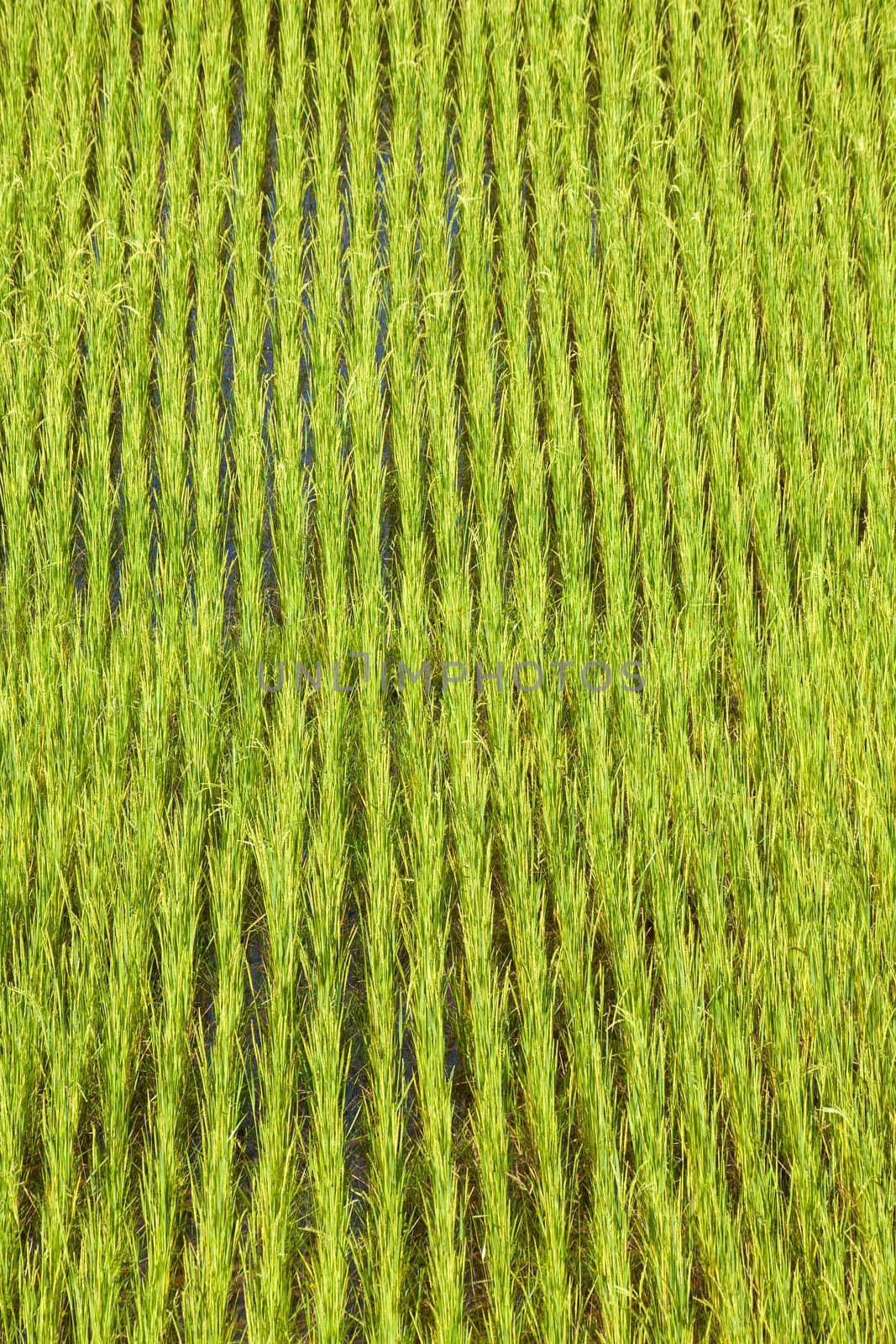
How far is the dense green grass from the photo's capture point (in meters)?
2.11

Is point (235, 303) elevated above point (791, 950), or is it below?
above

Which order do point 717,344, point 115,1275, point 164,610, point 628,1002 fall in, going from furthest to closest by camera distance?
point 717,344 → point 164,610 → point 628,1002 → point 115,1275

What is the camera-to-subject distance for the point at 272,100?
12.1ft

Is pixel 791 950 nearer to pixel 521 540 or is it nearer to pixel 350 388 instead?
pixel 521 540

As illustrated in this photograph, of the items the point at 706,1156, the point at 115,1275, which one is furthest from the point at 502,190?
the point at 115,1275

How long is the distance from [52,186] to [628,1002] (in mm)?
2777

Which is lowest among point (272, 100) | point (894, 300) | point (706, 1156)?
point (706, 1156)

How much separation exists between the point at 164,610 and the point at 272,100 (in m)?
1.92

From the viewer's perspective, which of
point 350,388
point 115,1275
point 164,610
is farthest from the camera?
point 350,388

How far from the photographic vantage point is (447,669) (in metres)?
2.67

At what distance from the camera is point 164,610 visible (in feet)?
8.96

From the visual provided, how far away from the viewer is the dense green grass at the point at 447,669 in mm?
2107

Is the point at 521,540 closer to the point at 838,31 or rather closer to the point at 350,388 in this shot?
the point at 350,388

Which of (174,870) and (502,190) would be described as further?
(502,190)
